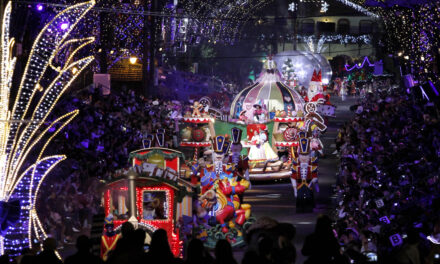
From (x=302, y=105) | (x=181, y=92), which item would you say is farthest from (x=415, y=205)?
(x=181, y=92)

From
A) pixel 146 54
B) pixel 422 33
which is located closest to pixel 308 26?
pixel 146 54

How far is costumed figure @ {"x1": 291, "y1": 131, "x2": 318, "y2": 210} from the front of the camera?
24038 millimetres

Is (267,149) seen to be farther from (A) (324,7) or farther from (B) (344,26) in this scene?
(B) (344,26)

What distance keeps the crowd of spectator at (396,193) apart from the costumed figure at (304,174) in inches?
36.3

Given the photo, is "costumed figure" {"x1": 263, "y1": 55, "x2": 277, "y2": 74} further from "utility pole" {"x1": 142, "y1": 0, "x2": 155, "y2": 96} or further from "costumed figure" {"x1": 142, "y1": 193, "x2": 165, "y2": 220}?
"costumed figure" {"x1": 142, "y1": 193, "x2": 165, "y2": 220}

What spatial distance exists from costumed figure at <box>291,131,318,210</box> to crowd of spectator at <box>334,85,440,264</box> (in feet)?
3.02

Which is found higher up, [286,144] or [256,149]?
[286,144]

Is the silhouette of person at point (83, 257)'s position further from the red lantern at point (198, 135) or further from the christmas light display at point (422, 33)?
the red lantern at point (198, 135)

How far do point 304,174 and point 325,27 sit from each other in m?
70.4

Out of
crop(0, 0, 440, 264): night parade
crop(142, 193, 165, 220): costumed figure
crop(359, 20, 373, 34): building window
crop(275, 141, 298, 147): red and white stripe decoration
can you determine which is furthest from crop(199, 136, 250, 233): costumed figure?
crop(359, 20, 373, 34): building window

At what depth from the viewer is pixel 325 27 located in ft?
306

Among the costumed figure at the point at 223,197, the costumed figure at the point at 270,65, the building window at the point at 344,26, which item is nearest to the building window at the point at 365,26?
the building window at the point at 344,26

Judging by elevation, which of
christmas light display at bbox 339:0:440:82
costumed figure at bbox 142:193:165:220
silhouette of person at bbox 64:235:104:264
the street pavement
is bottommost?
the street pavement

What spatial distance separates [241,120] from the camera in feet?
115
